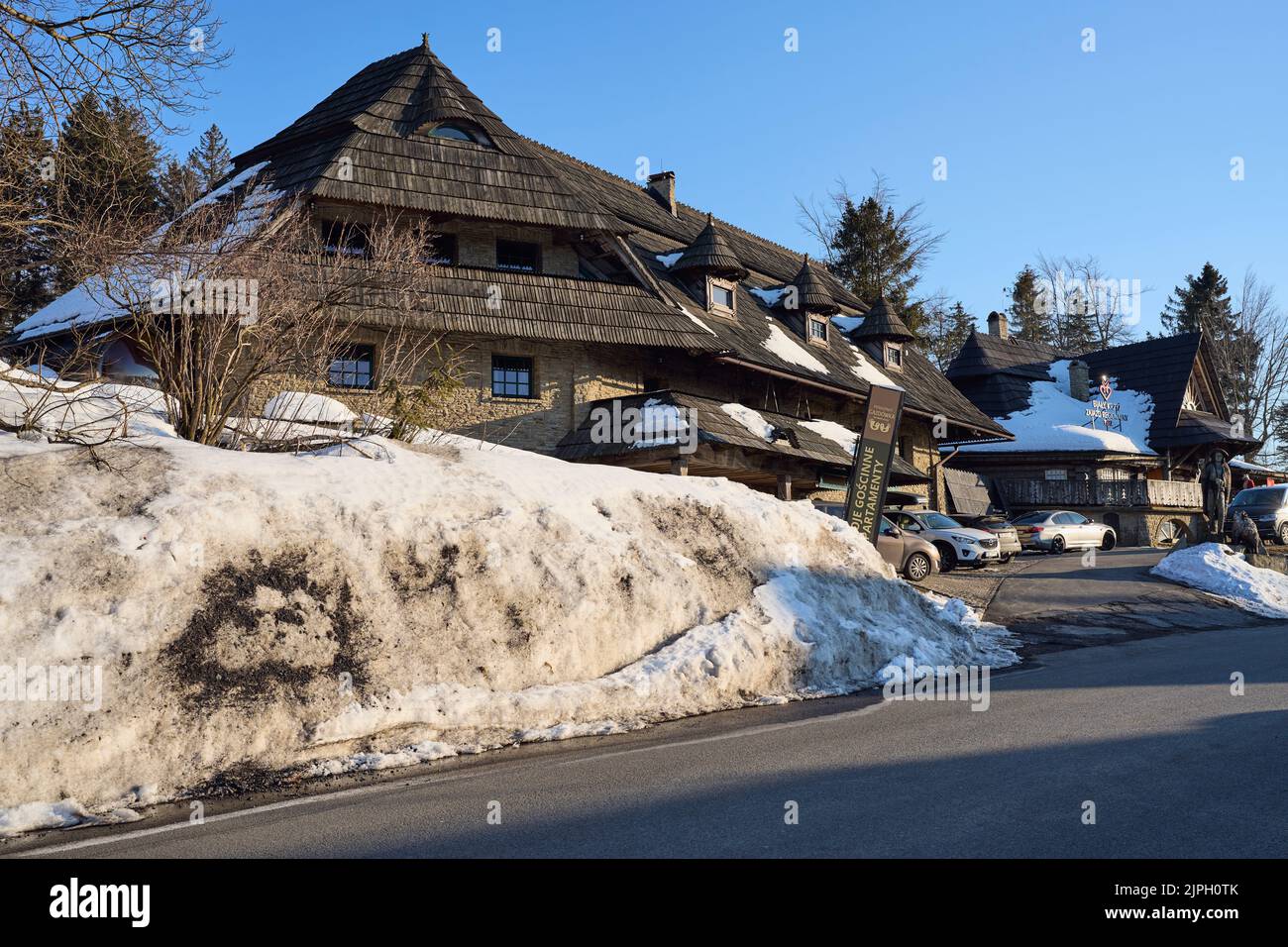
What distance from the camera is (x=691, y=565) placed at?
1099 cm

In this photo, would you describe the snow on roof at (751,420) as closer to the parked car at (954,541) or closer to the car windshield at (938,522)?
the parked car at (954,541)

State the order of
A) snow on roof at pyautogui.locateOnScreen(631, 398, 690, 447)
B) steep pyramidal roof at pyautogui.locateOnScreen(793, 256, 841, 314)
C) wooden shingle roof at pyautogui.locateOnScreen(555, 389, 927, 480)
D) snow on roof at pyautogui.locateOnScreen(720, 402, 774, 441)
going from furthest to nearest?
steep pyramidal roof at pyautogui.locateOnScreen(793, 256, 841, 314) → snow on roof at pyautogui.locateOnScreen(720, 402, 774, 441) → wooden shingle roof at pyautogui.locateOnScreen(555, 389, 927, 480) → snow on roof at pyautogui.locateOnScreen(631, 398, 690, 447)

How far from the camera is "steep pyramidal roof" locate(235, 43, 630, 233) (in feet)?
75.8

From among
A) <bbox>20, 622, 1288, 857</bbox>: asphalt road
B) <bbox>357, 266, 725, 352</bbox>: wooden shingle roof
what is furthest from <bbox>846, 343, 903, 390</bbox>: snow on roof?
<bbox>20, 622, 1288, 857</bbox>: asphalt road

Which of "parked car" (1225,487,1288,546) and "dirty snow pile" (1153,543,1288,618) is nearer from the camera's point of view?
"dirty snow pile" (1153,543,1288,618)

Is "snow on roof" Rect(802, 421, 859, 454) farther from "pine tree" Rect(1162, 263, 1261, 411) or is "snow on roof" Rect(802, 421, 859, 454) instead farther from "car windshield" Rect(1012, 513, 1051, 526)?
"pine tree" Rect(1162, 263, 1261, 411)

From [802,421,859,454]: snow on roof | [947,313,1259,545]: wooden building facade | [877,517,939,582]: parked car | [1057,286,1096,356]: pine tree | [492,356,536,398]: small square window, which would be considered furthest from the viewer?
[1057,286,1096,356]: pine tree

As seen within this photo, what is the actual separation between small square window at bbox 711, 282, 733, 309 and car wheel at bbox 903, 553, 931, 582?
1072cm

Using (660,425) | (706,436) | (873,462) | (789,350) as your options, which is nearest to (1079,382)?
(789,350)

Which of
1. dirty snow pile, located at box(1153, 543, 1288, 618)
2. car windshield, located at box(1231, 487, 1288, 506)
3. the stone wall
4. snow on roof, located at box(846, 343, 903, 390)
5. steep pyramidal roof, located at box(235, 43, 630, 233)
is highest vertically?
steep pyramidal roof, located at box(235, 43, 630, 233)

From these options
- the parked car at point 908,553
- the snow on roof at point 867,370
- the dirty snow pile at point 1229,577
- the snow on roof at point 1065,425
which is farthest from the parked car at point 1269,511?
the parked car at point 908,553

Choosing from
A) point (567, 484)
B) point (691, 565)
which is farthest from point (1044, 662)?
point (567, 484)

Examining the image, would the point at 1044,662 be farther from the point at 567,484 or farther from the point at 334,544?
the point at 334,544

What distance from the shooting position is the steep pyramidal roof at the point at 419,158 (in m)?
23.1
